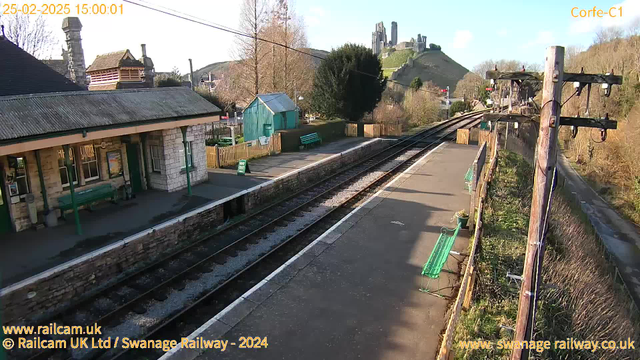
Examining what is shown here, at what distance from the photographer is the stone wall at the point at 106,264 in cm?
767

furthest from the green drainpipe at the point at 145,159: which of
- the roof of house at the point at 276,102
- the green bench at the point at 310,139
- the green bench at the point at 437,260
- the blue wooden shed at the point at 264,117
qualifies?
the green bench at the point at 310,139

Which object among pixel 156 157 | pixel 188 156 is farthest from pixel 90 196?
pixel 188 156

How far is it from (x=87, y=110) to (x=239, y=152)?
8746 mm

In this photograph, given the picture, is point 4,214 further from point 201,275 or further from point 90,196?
point 201,275

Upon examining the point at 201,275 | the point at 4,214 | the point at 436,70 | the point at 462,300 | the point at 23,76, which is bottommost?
the point at 201,275

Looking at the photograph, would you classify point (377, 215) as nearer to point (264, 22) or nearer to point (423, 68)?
point (264, 22)

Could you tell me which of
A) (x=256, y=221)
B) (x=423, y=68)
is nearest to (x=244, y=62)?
(x=256, y=221)

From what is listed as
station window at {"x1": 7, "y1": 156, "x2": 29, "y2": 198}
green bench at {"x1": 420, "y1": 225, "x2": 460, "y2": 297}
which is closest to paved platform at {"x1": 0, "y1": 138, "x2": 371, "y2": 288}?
station window at {"x1": 7, "y1": 156, "x2": 29, "y2": 198}

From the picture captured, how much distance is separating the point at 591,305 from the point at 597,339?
128cm

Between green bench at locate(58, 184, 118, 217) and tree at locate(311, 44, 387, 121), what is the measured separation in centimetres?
2182

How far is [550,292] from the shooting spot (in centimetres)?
735

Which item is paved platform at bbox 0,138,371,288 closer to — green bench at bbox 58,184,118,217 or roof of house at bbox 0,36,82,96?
green bench at bbox 58,184,118,217

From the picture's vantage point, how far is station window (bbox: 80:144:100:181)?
12.0m

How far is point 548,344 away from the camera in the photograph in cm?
604
